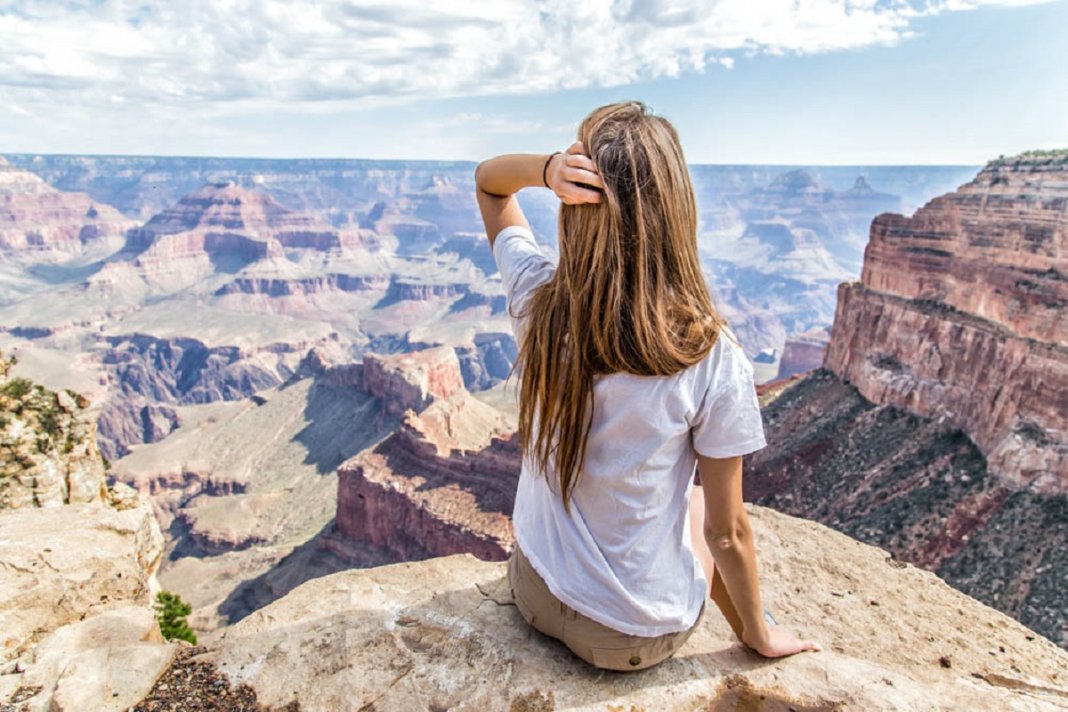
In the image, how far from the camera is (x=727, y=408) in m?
3.12

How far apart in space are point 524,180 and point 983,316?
2810cm

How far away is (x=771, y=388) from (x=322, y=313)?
6127 inches

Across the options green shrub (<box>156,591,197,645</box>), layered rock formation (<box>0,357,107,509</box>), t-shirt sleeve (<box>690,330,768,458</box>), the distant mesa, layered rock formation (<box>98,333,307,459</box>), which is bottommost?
layered rock formation (<box>98,333,307,459</box>)

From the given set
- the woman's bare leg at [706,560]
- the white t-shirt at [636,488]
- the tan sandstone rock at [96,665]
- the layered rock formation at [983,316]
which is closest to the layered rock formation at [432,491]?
the layered rock formation at [983,316]

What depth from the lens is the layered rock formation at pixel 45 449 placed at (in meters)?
10.1

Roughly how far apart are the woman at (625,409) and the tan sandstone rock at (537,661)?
29cm

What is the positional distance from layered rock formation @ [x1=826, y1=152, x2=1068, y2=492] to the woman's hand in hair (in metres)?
25.0

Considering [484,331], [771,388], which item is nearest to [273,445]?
[771,388]

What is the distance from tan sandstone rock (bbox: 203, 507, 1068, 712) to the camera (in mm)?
3930

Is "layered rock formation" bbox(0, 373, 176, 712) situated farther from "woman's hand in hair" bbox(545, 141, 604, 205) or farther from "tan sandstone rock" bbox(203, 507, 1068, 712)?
"woman's hand in hair" bbox(545, 141, 604, 205)

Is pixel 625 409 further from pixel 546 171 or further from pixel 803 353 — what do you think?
pixel 803 353

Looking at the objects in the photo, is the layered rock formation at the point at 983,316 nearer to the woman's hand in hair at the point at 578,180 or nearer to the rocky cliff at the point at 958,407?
the rocky cliff at the point at 958,407

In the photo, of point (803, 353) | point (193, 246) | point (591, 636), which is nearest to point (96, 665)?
point (591, 636)

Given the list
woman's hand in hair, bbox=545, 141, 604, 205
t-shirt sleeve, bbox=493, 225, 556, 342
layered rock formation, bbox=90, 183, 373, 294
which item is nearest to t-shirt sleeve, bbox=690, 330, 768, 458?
woman's hand in hair, bbox=545, 141, 604, 205
